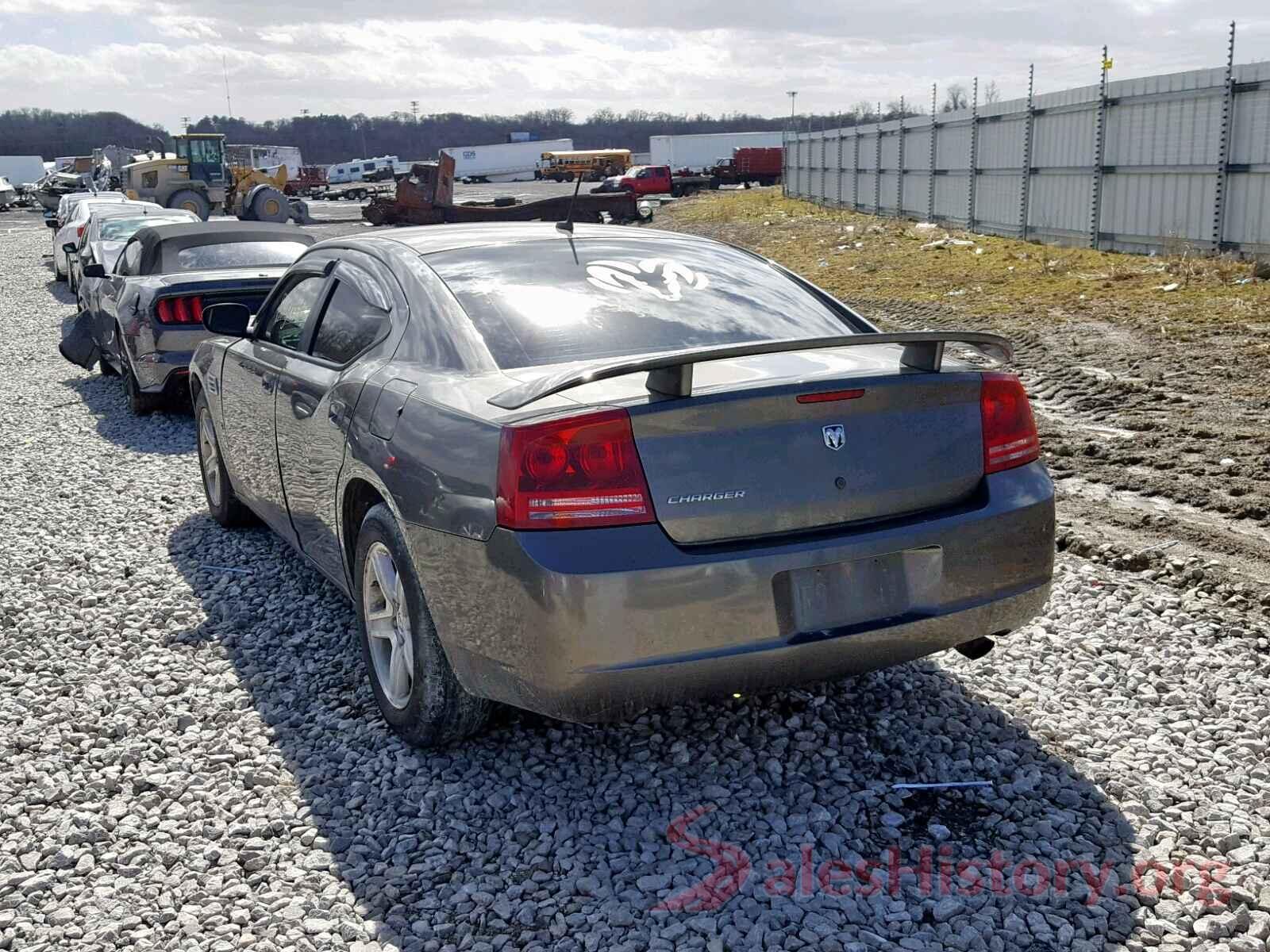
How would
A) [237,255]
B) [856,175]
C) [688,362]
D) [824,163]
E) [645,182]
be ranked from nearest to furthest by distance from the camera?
1. [688,362]
2. [237,255]
3. [856,175]
4. [824,163]
5. [645,182]

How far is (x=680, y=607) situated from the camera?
10.3 ft

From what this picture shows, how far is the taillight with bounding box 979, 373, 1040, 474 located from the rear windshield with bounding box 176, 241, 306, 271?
8222 millimetres

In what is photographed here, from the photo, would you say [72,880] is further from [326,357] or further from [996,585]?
[996,585]

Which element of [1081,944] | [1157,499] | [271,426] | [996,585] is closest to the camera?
[1081,944]

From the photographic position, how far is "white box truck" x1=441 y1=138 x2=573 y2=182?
89188 mm

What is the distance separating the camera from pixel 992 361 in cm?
386

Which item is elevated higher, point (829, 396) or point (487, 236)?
point (487, 236)

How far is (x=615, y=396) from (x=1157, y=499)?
14.1ft

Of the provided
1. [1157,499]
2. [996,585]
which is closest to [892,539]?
[996,585]

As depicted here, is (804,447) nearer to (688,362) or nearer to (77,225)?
(688,362)

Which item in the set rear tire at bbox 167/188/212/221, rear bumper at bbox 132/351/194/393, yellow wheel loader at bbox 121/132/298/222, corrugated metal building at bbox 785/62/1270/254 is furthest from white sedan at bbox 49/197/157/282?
corrugated metal building at bbox 785/62/1270/254

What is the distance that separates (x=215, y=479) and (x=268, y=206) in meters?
34.1

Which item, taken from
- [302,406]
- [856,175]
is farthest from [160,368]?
[856,175]

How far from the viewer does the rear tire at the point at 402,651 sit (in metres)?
3.68
